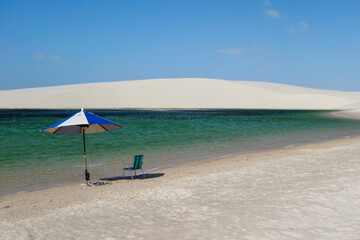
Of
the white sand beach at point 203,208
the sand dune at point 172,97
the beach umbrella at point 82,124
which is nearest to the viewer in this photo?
the white sand beach at point 203,208

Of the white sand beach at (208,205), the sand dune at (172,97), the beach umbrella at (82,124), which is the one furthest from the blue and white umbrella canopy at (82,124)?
the sand dune at (172,97)

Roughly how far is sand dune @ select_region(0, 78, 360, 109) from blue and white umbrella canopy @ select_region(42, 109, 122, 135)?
8340 cm

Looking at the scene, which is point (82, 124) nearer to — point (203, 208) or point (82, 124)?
point (82, 124)

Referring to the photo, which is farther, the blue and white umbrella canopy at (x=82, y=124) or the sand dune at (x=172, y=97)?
the sand dune at (x=172, y=97)

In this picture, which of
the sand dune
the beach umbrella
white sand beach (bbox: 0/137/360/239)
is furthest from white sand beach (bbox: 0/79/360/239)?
the sand dune

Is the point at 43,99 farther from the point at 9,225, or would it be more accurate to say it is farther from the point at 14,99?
the point at 9,225

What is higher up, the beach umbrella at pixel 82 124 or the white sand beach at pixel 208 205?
the beach umbrella at pixel 82 124

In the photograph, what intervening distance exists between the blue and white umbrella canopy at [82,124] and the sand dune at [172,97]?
83.4 meters

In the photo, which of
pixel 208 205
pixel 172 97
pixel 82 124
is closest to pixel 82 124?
pixel 82 124

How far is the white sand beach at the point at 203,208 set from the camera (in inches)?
185

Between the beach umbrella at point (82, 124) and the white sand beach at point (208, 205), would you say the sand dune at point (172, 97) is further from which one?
the white sand beach at point (208, 205)

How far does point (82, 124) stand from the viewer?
8.59 metres

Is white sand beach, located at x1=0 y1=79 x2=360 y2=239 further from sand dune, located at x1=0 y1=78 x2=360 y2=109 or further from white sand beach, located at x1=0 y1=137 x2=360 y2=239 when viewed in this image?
sand dune, located at x1=0 y1=78 x2=360 y2=109

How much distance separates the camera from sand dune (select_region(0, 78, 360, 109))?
94.4m
